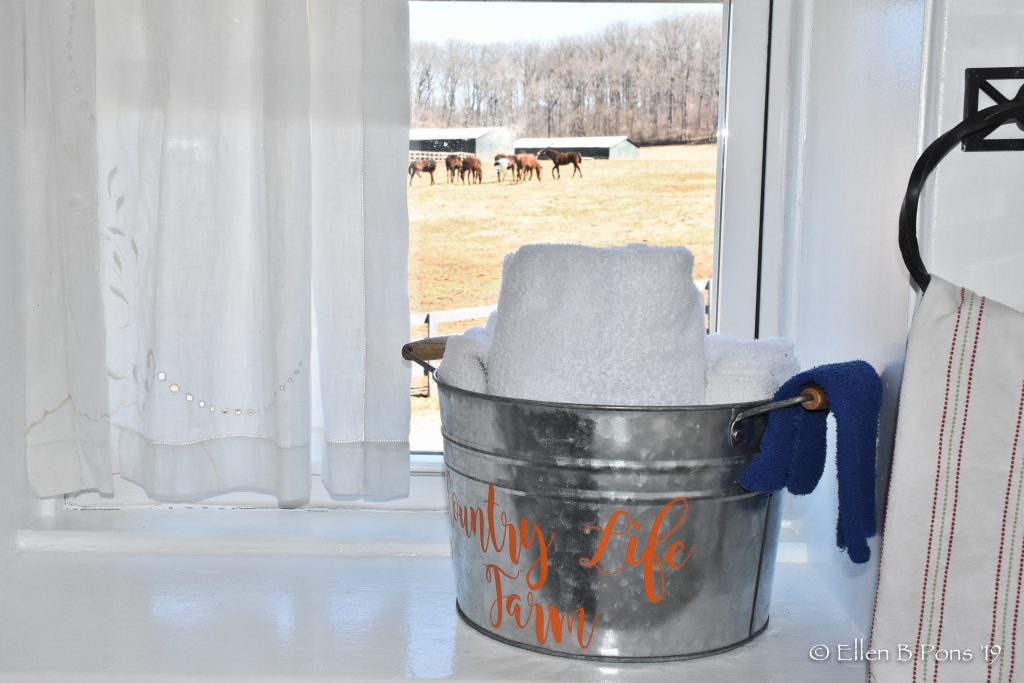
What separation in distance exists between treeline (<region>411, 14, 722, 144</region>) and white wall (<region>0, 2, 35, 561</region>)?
444mm

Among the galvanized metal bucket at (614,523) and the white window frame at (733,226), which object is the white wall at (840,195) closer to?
the white window frame at (733,226)

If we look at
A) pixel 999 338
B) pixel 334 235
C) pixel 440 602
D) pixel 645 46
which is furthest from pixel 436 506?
pixel 999 338

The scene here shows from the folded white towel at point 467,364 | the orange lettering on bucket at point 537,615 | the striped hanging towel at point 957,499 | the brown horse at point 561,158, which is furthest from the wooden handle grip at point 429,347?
the striped hanging towel at point 957,499

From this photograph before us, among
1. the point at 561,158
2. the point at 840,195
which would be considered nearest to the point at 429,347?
the point at 561,158

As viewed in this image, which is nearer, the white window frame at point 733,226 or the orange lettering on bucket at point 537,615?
the orange lettering on bucket at point 537,615

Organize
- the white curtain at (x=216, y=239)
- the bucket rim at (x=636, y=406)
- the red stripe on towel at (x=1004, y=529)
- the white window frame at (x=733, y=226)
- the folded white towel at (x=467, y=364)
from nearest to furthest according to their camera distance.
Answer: the red stripe on towel at (x=1004, y=529) → the bucket rim at (x=636, y=406) → the folded white towel at (x=467, y=364) → the white curtain at (x=216, y=239) → the white window frame at (x=733, y=226)

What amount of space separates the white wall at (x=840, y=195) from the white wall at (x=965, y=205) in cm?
4

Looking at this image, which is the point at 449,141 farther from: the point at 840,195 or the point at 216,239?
the point at 840,195

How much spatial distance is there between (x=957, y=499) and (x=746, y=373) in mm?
205

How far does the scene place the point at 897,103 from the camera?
871 mm

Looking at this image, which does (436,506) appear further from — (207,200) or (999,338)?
(999,338)

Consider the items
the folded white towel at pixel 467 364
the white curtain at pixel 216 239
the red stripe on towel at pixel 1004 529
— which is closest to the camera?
the red stripe on towel at pixel 1004 529

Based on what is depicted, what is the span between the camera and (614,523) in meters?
0.84

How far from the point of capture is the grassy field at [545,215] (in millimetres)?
1221
